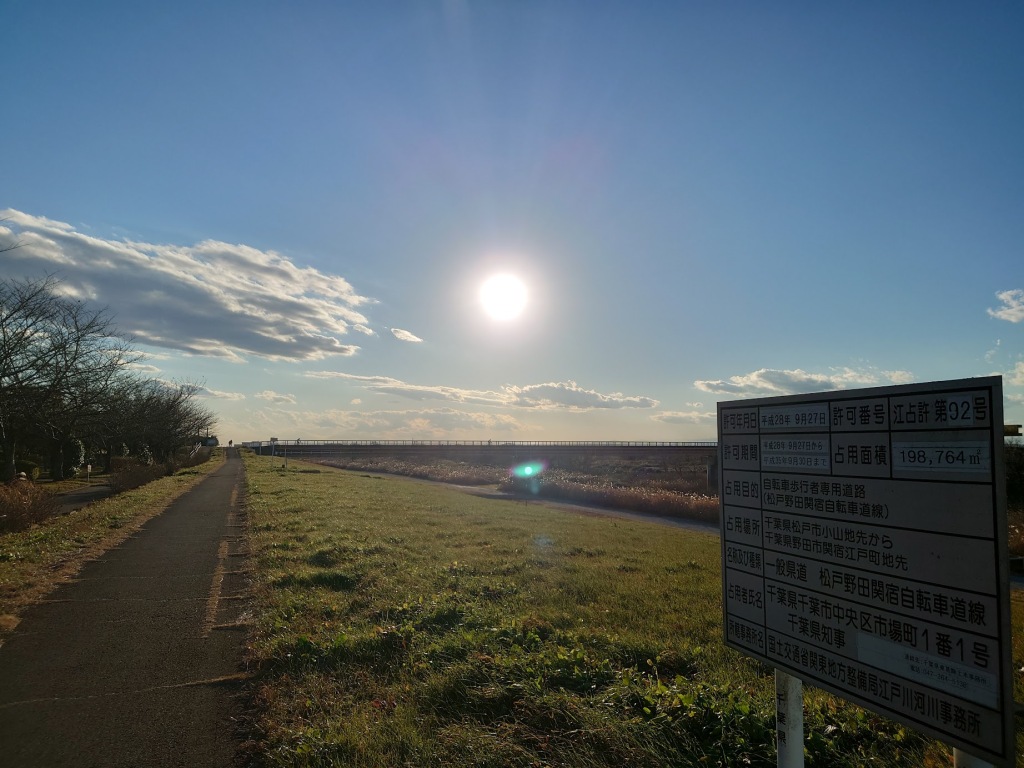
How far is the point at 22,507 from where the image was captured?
46.4ft

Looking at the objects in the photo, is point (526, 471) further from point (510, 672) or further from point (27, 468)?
point (510, 672)

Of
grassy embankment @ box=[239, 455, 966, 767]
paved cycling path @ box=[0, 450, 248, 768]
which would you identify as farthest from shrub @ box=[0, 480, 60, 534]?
grassy embankment @ box=[239, 455, 966, 767]

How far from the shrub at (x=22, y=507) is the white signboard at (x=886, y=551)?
16325 mm

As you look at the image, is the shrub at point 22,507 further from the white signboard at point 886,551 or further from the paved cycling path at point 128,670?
the white signboard at point 886,551

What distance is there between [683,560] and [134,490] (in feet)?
81.5

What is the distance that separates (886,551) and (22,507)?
1771 centimetres

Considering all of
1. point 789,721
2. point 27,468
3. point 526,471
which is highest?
point 789,721

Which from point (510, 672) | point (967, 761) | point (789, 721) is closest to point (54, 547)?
point (510, 672)

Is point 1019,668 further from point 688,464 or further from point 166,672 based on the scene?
point 688,464

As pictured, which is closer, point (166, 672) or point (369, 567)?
point (166, 672)

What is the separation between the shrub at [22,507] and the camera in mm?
13602

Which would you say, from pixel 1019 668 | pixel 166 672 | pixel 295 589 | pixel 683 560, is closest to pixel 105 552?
pixel 295 589

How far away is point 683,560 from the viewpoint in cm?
1186

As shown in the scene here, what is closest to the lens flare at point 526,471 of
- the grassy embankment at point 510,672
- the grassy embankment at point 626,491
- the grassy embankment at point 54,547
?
the grassy embankment at point 626,491
